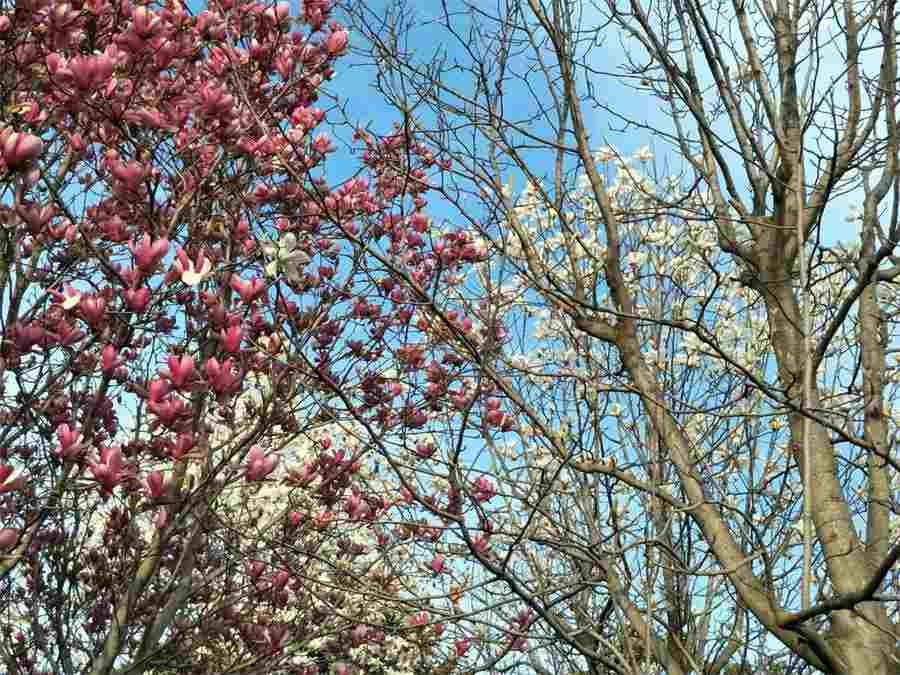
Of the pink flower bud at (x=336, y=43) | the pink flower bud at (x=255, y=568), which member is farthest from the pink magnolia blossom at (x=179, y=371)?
the pink flower bud at (x=336, y=43)

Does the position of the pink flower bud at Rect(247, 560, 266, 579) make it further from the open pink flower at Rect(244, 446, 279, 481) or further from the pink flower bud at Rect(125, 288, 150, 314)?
the pink flower bud at Rect(125, 288, 150, 314)

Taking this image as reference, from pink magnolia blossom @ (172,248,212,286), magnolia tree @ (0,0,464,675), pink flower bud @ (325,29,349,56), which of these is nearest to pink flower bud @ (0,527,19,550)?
magnolia tree @ (0,0,464,675)

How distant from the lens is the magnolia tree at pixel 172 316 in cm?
257

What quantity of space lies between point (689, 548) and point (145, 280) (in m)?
2.76

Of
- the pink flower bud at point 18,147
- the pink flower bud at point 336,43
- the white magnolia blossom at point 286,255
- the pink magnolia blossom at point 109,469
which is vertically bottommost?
the pink magnolia blossom at point 109,469

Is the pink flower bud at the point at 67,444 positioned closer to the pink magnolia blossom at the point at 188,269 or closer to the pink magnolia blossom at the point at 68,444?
the pink magnolia blossom at the point at 68,444

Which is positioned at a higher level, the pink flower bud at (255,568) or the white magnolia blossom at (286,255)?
the white magnolia blossom at (286,255)

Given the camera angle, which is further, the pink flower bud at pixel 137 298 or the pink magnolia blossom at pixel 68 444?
the pink magnolia blossom at pixel 68 444

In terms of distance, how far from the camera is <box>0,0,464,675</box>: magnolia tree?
2566mm

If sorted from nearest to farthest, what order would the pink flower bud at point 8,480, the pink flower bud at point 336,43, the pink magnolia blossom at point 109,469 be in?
the pink flower bud at point 8,480 → the pink magnolia blossom at point 109,469 → the pink flower bud at point 336,43

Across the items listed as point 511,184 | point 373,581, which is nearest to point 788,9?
point 511,184

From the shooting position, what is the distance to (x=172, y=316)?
3.81m

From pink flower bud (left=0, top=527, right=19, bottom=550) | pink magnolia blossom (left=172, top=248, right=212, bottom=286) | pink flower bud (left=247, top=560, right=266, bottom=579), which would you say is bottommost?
pink flower bud (left=0, top=527, right=19, bottom=550)

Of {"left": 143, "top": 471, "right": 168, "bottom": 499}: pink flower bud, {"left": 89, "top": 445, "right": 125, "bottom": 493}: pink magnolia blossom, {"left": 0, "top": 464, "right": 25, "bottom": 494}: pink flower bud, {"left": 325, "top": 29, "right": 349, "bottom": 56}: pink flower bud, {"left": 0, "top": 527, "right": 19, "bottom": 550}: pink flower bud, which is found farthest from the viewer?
{"left": 325, "top": 29, "right": 349, "bottom": 56}: pink flower bud
